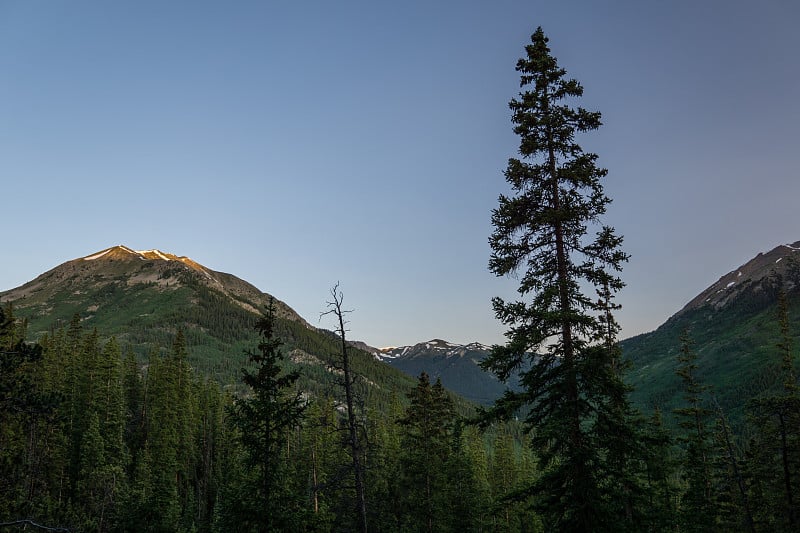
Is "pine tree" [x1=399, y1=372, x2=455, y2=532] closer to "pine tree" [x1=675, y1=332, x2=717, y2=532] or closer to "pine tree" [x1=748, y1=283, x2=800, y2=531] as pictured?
"pine tree" [x1=675, y1=332, x2=717, y2=532]

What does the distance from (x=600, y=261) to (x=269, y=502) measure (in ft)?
66.2

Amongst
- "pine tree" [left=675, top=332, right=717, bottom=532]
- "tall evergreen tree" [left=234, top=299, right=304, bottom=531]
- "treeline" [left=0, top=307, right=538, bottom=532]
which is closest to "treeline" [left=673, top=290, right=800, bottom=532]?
"pine tree" [left=675, top=332, right=717, bottom=532]

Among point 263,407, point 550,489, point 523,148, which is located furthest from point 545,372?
point 263,407

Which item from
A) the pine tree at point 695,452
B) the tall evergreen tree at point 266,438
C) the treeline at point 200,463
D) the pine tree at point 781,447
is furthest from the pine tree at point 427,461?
the pine tree at point 781,447

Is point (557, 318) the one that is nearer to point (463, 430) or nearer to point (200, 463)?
point (463, 430)

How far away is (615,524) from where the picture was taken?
12.7m

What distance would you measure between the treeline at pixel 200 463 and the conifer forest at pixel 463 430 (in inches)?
8.5

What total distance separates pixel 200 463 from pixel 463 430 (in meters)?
51.5

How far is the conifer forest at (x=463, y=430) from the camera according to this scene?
44.2 feet

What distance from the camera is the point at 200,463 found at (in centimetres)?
7212

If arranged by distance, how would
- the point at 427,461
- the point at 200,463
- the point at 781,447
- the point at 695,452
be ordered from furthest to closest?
the point at 200,463 < the point at 427,461 < the point at 695,452 < the point at 781,447

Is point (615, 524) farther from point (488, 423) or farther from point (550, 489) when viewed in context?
point (488, 423)

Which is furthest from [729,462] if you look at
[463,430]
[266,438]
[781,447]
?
[266,438]

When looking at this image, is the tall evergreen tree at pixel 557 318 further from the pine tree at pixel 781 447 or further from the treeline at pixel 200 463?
the pine tree at pixel 781 447
